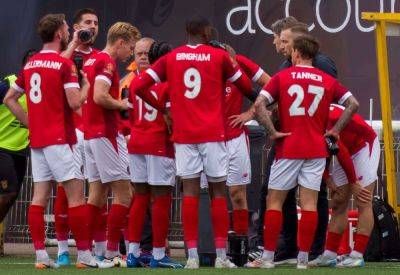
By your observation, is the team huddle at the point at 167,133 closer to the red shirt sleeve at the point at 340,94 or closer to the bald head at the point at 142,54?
the red shirt sleeve at the point at 340,94

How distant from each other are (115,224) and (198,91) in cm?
141

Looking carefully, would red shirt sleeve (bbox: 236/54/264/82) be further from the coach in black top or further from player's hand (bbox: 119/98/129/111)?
player's hand (bbox: 119/98/129/111)

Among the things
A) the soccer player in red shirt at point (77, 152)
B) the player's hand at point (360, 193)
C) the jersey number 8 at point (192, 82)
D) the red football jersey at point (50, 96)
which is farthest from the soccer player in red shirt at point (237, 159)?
the red football jersey at point (50, 96)

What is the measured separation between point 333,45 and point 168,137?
12.2 ft

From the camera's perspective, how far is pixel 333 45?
16.0m

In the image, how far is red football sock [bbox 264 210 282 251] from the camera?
12.3 metres

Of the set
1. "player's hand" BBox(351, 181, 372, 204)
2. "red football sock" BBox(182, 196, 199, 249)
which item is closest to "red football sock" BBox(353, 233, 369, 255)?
"player's hand" BBox(351, 181, 372, 204)

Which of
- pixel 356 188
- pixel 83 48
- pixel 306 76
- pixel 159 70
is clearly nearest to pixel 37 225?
pixel 159 70

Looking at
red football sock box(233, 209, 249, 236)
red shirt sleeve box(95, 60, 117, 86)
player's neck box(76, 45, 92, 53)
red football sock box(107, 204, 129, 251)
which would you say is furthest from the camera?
player's neck box(76, 45, 92, 53)

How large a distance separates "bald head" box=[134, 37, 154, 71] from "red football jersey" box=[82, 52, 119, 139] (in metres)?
0.48

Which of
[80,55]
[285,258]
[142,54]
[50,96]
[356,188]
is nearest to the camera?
[50,96]

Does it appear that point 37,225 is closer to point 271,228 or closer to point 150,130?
point 150,130

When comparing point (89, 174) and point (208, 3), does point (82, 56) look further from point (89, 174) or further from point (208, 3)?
point (208, 3)

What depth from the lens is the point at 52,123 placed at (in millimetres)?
12180
